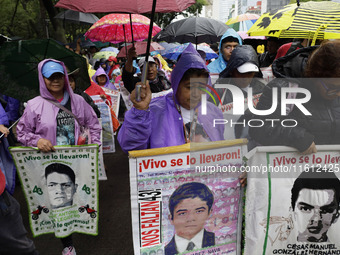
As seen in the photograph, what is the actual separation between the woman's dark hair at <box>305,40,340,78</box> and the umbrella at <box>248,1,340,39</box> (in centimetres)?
149

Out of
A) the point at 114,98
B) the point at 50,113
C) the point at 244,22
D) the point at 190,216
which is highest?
the point at 244,22

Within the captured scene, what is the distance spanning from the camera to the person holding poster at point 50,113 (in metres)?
2.79

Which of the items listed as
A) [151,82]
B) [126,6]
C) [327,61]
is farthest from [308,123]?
[151,82]

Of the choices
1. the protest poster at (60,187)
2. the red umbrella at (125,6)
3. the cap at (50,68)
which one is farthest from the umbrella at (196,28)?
the protest poster at (60,187)

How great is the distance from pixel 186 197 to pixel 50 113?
1650 millimetres

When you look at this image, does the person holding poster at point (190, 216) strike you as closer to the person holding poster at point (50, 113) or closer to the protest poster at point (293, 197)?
the protest poster at point (293, 197)

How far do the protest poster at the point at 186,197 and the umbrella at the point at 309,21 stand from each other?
2.01 meters

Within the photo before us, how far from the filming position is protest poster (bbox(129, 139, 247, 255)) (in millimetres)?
1771

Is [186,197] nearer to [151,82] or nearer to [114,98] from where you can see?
[151,82]

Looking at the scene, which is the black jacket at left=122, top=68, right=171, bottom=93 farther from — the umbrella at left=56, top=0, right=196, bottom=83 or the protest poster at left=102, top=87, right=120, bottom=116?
the umbrella at left=56, top=0, right=196, bottom=83

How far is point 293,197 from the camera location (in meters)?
1.85

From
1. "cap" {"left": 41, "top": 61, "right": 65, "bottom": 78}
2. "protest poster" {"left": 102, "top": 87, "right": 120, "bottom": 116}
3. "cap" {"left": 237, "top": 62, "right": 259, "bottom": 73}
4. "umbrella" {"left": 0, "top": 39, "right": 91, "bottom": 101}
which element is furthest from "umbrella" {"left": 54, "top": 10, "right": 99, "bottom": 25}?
"cap" {"left": 237, "top": 62, "right": 259, "bottom": 73}

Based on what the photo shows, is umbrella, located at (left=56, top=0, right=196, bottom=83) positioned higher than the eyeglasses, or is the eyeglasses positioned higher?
umbrella, located at (left=56, top=0, right=196, bottom=83)

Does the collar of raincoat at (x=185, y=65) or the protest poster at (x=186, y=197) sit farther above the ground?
the collar of raincoat at (x=185, y=65)
